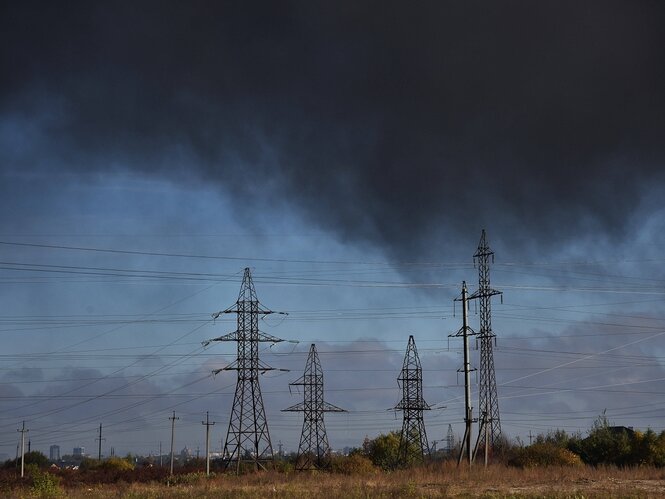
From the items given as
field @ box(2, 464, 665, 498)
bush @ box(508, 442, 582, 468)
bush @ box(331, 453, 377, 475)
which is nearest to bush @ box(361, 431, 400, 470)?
bush @ box(331, 453, 377, 475)

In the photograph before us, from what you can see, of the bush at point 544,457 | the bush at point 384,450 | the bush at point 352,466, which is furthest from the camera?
the bush at point 384,450

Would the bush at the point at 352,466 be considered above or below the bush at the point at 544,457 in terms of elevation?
below

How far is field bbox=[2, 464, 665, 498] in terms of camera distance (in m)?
42.9

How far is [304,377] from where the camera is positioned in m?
104

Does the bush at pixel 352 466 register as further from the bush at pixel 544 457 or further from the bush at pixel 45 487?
the bush at pixel 45 487

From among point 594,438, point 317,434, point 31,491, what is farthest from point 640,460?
point 31,491

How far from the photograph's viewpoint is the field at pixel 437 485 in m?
42.9

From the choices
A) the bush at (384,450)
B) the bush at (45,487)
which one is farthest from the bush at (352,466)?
the bush at (45,487)

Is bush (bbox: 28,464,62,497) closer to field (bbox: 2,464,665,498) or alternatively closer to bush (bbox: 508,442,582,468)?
field (bbox: 2,464,665,498)

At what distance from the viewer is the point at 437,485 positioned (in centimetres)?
4825

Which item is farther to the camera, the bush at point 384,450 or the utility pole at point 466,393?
the bush at point 384,450

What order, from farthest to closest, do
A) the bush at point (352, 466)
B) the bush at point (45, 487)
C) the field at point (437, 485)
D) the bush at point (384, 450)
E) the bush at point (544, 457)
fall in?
the bush at point (384, 450) → the bush at point (352, 466) → the bush at point (544, 457) → the bush at point (45, 487) → the field at point (437, 485)

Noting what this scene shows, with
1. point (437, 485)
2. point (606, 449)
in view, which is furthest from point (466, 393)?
point (606, 449)

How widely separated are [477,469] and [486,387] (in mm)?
23135
